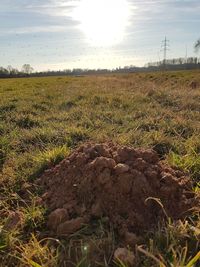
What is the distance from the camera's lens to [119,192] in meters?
3.09

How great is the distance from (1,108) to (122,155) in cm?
665

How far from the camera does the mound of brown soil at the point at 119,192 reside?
2943mm

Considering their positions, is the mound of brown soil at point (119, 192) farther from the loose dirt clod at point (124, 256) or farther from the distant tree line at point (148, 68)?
the distant tree line at point (148, 68)

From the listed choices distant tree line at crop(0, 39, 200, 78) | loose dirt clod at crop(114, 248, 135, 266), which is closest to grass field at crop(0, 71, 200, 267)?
loose dirt clod at crop(114, 248, 135, 266)

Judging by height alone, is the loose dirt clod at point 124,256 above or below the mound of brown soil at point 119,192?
below

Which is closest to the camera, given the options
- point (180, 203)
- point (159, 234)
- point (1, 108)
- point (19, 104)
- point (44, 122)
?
point (159, 234)

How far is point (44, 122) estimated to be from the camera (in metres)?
7.31

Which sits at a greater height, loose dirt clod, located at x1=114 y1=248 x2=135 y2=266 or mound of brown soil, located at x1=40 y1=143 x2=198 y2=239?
mound of brown soil, located at x1=40 y1=143 x2=198 y2=239

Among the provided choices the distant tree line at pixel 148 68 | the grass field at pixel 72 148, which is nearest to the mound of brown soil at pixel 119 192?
the grass field at pixel 72 148

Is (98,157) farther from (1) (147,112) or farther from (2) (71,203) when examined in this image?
(1) (147,112)

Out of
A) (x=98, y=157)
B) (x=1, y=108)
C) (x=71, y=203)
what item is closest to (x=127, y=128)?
(x=98, y=157)

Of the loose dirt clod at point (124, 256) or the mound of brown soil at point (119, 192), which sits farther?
the mound of brown soil at point (119, 192)

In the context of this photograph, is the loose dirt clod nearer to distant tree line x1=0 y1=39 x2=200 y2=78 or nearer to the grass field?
the grass field

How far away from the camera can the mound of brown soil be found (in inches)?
116
